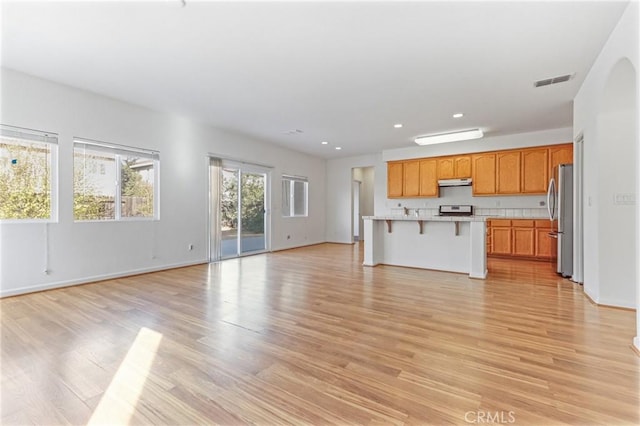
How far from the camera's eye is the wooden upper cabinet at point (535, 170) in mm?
6219

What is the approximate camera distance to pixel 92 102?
4301 millimetres

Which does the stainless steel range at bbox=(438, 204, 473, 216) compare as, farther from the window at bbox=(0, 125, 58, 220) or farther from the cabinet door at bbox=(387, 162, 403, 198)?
the window at bbox=(0, 125, 58, 220)

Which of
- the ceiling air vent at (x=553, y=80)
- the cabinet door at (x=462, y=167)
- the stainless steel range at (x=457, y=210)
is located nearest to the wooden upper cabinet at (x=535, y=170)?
the cabinet door at (x=462, y=167)

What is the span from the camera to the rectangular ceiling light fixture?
600cm

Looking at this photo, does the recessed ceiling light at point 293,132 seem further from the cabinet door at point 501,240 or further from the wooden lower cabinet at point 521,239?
the cabinet door at point 501,240

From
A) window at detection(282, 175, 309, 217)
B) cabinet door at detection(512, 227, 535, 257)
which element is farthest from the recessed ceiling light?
cabinet door at detection(512, 227, 535, 257)

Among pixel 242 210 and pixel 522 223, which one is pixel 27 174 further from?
pixel 522 223

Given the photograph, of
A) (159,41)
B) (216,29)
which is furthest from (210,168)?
(216,29)

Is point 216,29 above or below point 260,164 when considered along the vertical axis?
above

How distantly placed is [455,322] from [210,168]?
205 inches

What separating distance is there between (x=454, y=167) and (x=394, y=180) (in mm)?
1560

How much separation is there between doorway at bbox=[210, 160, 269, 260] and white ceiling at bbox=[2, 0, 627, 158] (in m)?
1.77

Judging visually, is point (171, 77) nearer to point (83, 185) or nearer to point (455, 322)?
point (83, 185)

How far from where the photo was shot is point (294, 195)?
860cm
